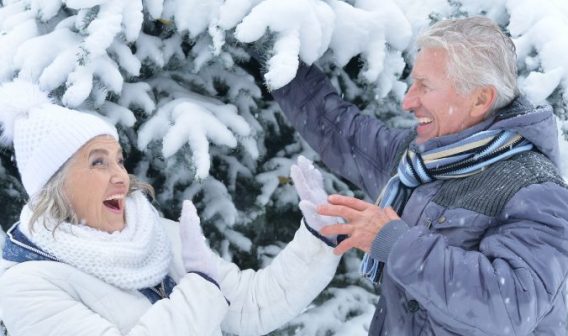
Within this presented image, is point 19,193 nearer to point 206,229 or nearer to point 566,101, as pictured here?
point 206,229

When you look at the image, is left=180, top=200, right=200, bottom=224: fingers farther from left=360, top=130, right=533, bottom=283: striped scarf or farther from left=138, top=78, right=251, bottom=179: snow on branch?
left=360, top=130, right=533, bottom=283: striped scarf

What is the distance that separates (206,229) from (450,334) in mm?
1456

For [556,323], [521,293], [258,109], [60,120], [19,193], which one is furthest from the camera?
[258,109]

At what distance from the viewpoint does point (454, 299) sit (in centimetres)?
210

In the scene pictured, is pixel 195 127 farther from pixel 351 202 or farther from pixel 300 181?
pixel 351 202

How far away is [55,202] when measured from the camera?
2211mm

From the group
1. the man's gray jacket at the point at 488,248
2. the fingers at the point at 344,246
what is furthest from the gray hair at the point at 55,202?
the man's gray jacket at the point at 488,248

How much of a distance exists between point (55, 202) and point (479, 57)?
5.60ft

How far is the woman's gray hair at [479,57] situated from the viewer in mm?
2338

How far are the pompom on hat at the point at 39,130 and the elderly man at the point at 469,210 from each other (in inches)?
38.7

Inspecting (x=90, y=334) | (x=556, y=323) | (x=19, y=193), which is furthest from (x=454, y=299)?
(x=19, y=193)

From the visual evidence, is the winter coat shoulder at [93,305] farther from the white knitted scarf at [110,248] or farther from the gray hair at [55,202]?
the gray hair at [55,202]

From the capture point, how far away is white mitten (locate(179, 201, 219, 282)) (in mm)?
2271

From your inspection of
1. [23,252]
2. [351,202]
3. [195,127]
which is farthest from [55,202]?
[351,202]
